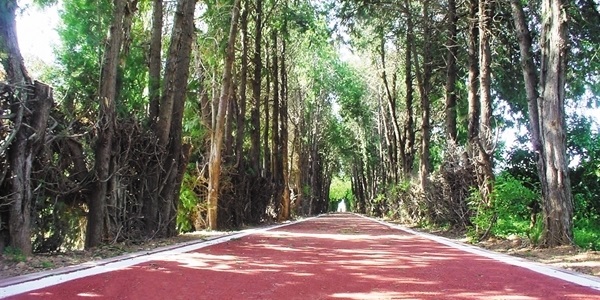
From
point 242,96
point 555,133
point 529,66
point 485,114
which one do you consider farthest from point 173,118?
point 242,96

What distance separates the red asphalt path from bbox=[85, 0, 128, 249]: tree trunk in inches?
58.1

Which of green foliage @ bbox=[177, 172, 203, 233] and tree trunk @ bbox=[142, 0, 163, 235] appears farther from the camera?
green foliage @ bbox=[177, 172, 203, 233]

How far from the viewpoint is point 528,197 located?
40.4 feet

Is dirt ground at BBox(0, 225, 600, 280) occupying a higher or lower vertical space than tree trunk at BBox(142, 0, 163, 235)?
lower

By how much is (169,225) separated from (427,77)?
1445cm

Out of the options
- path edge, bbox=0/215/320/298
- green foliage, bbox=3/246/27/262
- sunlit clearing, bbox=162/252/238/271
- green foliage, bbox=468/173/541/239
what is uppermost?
green foliage, bbox=468/173/541/239

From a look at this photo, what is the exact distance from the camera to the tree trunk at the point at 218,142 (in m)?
17.6

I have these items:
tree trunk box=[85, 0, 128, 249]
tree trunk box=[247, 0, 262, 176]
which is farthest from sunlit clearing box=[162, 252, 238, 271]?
tree trunk box=[247, 0, 262, 176]

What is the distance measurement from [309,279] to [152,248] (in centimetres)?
470

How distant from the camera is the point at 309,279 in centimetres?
640

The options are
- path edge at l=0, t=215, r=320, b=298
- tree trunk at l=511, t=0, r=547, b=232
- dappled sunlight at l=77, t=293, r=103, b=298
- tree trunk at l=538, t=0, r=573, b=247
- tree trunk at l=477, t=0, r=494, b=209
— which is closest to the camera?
dappled sunlight at l=77, t=293, r=103, b=298

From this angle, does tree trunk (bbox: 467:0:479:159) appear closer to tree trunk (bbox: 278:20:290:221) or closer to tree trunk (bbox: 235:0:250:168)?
tree trunk (bbox: 235:0:250:168)

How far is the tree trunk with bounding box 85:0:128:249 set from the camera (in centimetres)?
951

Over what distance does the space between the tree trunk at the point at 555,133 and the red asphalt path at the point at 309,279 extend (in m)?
1.82
